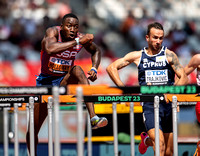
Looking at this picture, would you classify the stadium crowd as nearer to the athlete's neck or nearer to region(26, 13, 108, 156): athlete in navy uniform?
the athlete's neck

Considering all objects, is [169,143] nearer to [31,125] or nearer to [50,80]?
[50,80]

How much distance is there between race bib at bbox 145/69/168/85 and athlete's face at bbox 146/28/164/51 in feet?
1.03

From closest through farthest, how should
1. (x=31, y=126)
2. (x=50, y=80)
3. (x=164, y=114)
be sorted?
(x=31, y=126) < (x=50, y=80) < (x=164, y=114)

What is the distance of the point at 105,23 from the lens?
12984 mm

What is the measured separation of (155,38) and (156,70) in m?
0.42

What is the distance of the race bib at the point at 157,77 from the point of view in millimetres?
5230

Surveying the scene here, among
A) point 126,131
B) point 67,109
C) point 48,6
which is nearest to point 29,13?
point 48,6

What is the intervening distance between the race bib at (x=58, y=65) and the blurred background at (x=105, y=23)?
21.7 ft

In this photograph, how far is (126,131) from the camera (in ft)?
23.9

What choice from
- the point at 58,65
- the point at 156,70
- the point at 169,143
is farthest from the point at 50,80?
the point at 169,143

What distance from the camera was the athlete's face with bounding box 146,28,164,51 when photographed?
5.20m

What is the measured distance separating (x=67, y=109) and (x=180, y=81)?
10.2ft

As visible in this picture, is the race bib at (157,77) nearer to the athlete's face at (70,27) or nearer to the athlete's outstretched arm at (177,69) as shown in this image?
the athlete's outstretched arm at (177,69)

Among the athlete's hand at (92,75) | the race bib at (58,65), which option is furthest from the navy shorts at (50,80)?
the athlete's hand at (92,75)
